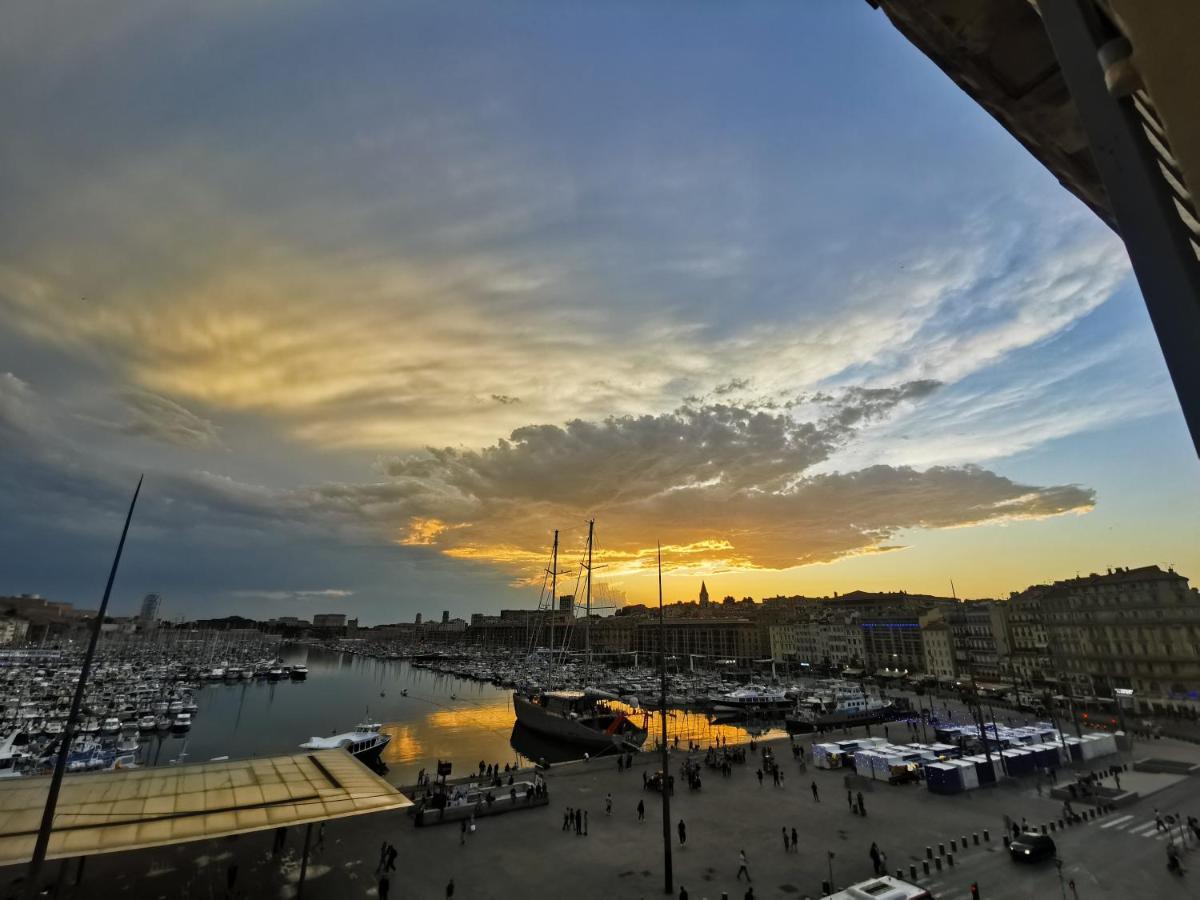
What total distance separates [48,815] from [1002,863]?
96.2 feet

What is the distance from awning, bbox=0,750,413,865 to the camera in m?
15.0

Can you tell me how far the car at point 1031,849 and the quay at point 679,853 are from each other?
Result: 1.30ft

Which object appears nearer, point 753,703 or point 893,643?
point 753,703

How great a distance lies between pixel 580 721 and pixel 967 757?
30876 millimetres

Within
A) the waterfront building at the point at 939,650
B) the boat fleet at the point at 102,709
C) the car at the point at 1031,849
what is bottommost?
the boat fleet at the point at 102,709

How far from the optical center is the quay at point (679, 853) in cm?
1931

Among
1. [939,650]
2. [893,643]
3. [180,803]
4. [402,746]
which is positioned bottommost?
[402,746]

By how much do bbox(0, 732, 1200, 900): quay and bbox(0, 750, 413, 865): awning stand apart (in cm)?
263

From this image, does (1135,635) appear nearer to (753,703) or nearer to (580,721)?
(580,721)

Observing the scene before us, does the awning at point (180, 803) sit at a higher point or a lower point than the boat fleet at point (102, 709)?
higher

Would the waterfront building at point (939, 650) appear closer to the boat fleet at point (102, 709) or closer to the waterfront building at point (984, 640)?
the waterfront building at point (984, 640)

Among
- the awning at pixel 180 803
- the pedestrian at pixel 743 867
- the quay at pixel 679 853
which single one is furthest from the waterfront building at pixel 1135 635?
the awning at pixel 180 803

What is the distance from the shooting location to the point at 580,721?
5297 cm

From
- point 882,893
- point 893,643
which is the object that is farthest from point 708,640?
point 882,893
